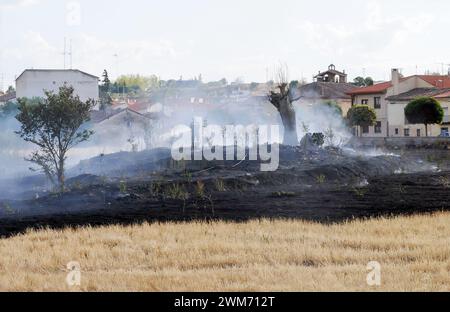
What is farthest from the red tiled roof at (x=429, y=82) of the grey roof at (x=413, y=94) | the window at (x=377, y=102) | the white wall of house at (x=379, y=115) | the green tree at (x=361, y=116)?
the green tree at (x=361, y=116)

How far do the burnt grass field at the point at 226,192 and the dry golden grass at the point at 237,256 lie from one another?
1.65 metres

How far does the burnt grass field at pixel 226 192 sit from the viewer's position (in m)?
18.0

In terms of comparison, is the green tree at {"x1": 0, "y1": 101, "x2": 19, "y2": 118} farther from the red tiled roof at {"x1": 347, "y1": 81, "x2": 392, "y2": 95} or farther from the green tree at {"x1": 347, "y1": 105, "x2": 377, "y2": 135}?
the red tiled roof at {"x1": 347, "y1": 81, "x2": 392, "y2": 95}

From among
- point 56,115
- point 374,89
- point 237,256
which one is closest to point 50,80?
point 374,89

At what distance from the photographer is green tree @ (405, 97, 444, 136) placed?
5350 centimetres

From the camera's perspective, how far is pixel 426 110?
53.8m

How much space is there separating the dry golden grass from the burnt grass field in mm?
1648

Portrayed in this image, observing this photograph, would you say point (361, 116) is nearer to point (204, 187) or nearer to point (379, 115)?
point (379, 115)

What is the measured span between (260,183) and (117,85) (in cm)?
9572

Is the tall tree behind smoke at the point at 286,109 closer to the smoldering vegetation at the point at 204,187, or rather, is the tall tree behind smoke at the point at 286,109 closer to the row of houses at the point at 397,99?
the smoldering vegetation at the point at 204,187

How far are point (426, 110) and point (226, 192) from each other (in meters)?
34.6

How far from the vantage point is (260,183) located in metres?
24.5

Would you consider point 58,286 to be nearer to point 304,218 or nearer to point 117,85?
point 304,218

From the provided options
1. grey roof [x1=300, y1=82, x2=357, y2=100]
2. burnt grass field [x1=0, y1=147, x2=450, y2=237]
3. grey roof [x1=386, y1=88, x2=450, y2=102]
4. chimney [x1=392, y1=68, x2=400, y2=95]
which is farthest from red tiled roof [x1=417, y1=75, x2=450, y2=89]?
burnt grass field [x1=0, y1=147, x2=450, y2=237]
